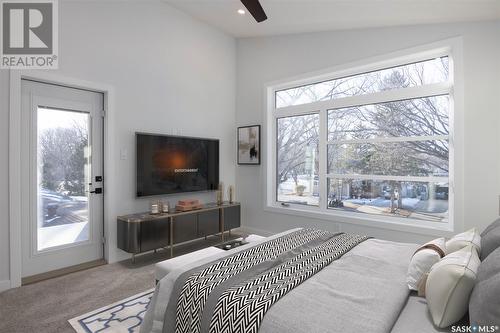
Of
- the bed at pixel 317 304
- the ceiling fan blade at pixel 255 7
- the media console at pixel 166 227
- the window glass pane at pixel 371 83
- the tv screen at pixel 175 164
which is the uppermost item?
Result: the ceiling fan blade at pixel 255 7

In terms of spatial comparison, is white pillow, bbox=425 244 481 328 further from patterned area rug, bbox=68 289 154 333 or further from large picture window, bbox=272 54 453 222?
large picture window, bbox=272 54 453 222

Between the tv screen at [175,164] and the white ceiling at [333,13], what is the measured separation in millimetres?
1872

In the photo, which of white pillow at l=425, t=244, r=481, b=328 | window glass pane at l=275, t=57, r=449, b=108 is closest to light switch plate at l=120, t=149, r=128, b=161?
window glass pane at l=275, t=57, r=449, b=108

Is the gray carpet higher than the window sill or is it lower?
lower

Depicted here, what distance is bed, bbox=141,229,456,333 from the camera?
3.49 feet

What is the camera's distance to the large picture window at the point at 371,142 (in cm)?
317

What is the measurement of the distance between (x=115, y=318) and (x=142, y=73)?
2887 millimetres

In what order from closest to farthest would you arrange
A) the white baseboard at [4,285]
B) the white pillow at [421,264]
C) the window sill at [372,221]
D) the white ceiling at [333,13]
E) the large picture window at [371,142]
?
the white pillow at [421,264] < the white baseboard at [4,285] < the white ceiling at [333,13] < the window sill at [372,221] < the large picture window at [371,142]

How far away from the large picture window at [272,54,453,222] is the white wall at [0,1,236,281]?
1112mm

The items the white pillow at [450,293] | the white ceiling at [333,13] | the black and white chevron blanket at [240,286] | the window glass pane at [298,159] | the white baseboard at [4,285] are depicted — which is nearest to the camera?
the white pillow at [450,293]

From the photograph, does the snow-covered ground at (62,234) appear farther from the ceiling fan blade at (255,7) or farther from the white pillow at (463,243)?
the white pillow at (463,243)

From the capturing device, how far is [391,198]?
11.5 feet

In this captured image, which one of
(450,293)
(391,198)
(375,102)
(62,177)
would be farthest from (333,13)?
(62,177)

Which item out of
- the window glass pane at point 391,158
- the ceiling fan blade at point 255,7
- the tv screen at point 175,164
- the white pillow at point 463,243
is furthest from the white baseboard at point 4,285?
the window glass pane at point 391,158
